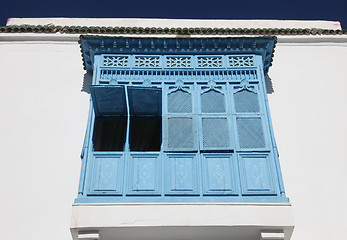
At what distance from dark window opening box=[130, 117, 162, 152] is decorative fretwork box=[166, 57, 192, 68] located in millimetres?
888

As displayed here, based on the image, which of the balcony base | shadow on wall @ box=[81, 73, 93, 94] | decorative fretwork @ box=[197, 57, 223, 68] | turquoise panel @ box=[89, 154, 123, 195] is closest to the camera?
the balcony base

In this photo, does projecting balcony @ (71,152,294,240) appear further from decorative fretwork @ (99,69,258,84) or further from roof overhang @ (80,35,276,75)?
roof overhang @ (80,35,276,75)

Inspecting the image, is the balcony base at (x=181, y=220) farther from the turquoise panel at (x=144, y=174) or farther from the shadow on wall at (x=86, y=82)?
the shadow on wall at (x=86, y=82)

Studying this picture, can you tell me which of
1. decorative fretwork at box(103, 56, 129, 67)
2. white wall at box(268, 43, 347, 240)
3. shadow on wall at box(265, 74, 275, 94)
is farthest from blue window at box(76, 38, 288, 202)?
white wall at box(268, 43, 347, 240)

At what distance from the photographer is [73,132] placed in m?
6.27

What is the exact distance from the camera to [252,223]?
15.9 feet

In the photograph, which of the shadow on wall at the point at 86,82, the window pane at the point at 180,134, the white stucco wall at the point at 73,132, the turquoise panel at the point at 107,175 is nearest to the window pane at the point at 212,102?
the window pane at the point at 180,134

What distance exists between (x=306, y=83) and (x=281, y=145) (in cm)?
132

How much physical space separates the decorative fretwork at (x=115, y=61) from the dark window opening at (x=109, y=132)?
2.79ft

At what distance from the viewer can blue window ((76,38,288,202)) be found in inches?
202

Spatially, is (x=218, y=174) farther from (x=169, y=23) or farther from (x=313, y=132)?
(x=169, y=23)

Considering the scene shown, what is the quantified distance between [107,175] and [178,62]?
2.04 m

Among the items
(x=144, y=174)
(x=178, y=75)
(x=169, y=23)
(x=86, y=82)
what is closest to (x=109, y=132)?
(x=144, y=174)

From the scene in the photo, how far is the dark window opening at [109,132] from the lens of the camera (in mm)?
5840
